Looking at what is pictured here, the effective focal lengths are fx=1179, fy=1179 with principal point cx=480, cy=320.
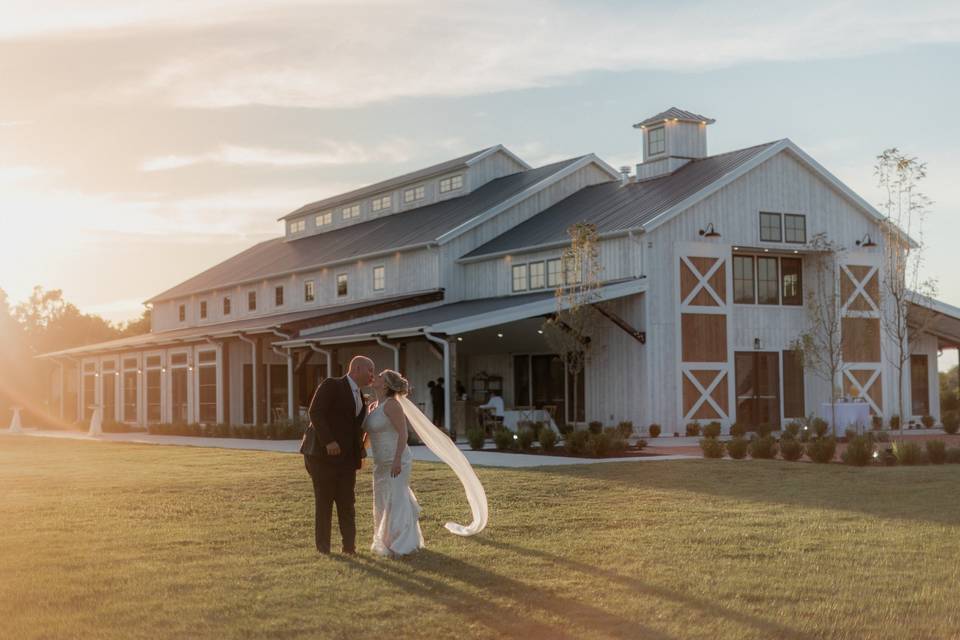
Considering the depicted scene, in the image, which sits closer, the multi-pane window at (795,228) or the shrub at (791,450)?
the shrub at (791,450)

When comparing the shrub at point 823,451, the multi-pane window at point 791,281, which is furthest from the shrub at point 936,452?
the multi-pane window at point 791,281

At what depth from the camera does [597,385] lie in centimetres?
2927

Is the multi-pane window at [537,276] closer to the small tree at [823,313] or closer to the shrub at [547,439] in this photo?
the small tree at [823,313]

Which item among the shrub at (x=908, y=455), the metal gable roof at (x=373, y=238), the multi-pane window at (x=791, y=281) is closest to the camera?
the shrub at (x=908, y=455)

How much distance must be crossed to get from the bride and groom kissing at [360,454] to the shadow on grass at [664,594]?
959 millimetres

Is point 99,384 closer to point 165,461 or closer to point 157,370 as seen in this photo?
point 157,370

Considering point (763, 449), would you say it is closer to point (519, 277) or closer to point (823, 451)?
point (823, 451)

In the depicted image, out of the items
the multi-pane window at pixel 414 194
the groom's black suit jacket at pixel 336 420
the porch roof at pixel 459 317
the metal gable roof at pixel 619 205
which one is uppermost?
the multi-pane window at pixel 414 194


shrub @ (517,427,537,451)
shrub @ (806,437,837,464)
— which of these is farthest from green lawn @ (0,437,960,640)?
shrub @ (517,427,537,451)

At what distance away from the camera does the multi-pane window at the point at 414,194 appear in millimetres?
40812

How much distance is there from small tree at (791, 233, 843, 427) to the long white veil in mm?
19442

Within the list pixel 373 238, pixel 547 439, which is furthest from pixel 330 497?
pixel 373 238

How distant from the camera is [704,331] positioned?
94.0ft

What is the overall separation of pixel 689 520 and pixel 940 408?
86.1ft
